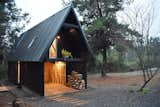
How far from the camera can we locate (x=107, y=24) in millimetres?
19078

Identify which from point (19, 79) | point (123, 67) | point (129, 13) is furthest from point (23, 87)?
point (123, 67)

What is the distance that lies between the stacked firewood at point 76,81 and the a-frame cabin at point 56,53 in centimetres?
36

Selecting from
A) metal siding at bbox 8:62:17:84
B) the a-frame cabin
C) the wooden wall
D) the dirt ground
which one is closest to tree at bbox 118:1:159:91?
the a-frame cabin

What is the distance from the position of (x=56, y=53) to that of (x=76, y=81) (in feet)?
7.72

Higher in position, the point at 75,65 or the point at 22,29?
the point at 22,29

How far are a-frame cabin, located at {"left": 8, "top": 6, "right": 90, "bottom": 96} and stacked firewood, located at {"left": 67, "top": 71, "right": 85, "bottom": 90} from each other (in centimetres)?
36

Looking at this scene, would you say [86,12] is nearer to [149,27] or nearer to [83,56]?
[83,56]

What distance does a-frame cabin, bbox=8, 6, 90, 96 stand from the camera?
11768mm

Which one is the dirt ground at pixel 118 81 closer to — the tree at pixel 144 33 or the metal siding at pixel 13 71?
the tree at pixel 144 33

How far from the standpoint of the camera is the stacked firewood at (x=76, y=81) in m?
13.4

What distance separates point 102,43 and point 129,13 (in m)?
7.58

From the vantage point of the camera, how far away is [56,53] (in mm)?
13789

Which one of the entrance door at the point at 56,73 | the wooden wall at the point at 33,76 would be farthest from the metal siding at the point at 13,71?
the entrance door at the point at 56,73

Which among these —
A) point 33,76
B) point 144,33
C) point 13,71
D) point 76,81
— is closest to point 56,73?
point 76,81
